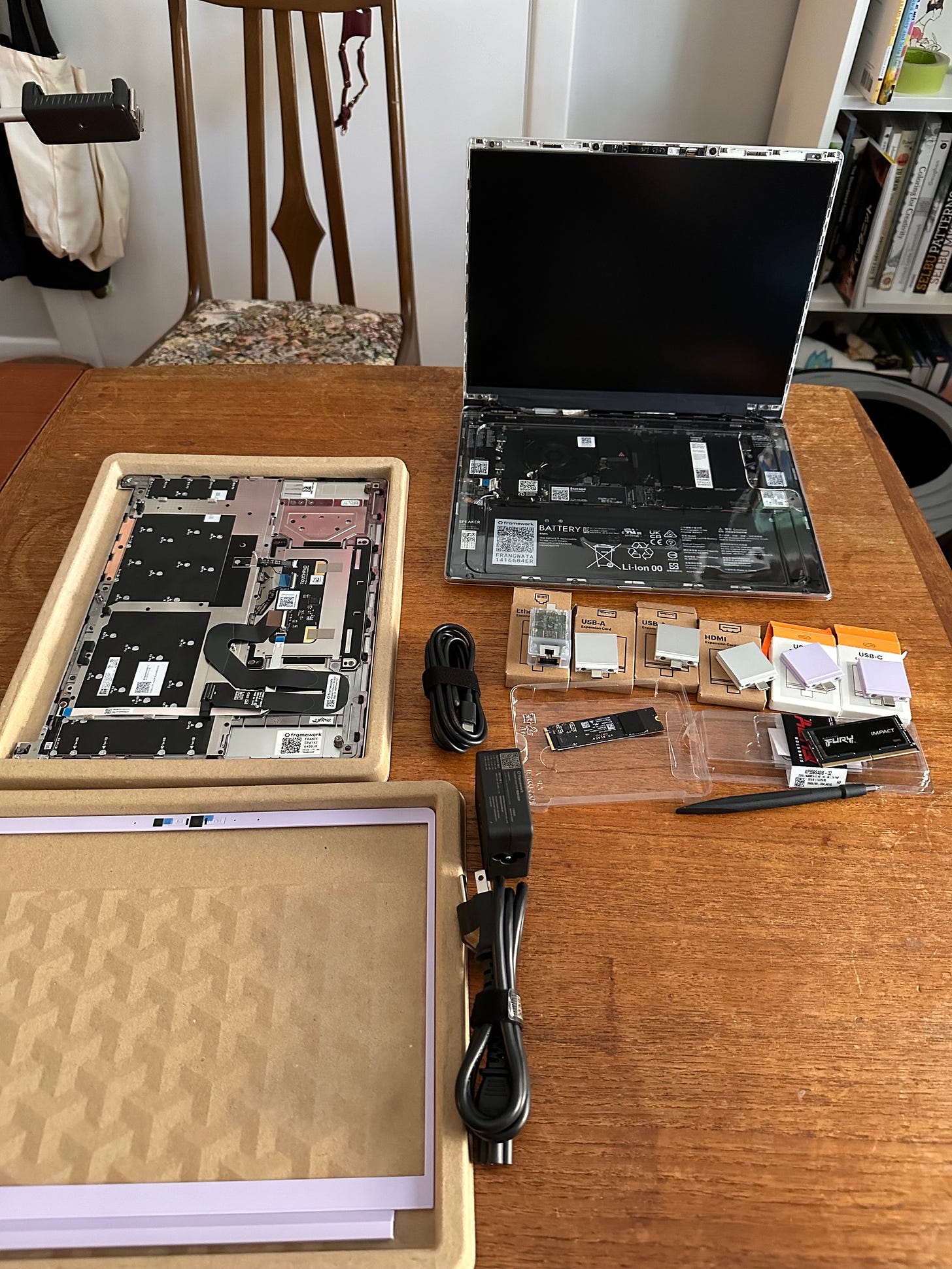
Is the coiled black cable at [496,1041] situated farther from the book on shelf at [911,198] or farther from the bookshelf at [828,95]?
the book on shelf at [911,198]

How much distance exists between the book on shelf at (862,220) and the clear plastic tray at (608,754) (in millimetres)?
1437

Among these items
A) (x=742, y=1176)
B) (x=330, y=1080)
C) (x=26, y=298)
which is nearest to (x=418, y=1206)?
(x=330, y=1080)

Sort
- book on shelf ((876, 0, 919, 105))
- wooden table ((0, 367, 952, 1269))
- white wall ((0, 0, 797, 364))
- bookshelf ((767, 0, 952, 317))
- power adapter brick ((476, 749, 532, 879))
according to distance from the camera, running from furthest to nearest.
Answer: white wall ((0, 0, 797, 364)), bookshelf ((767, 0, 952, 317)), book on shelf ((876, 0, 919, 105)), power adapter brick ((476, 749, 532, 879)), wooden table ((0, 367, 952, 1269))

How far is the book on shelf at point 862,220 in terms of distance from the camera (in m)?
1.74

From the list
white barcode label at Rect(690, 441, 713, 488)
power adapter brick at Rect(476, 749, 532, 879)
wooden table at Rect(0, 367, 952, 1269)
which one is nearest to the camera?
wooden table at Rect(0, 367, 952, 1269)

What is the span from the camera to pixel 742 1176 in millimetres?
561

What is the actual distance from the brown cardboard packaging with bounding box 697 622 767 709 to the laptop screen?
33cm

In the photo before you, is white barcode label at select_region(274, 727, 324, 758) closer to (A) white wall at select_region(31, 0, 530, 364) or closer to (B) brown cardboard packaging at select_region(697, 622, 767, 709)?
(B) brown cardboard packaging at select_region(697, 622, 767, 709)

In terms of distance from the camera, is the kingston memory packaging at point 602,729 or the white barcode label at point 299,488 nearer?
the kingston memory packaging at point 602,729

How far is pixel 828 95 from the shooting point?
64.3 inches

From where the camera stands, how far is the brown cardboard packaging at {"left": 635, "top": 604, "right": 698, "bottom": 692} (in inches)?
32.6

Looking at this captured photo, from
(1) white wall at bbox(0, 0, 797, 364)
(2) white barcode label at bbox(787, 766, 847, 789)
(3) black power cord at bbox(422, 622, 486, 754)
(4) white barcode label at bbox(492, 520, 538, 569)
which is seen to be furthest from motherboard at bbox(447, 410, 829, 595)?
(1) white wall at bbox(0, 0, 797, 364)

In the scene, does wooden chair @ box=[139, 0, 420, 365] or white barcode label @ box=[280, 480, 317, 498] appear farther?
wooden chair @ box=[139, 0, 420, 365]

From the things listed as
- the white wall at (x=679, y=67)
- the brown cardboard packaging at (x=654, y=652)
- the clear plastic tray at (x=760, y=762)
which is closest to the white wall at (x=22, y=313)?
the white wall at (x=679, y=67)
